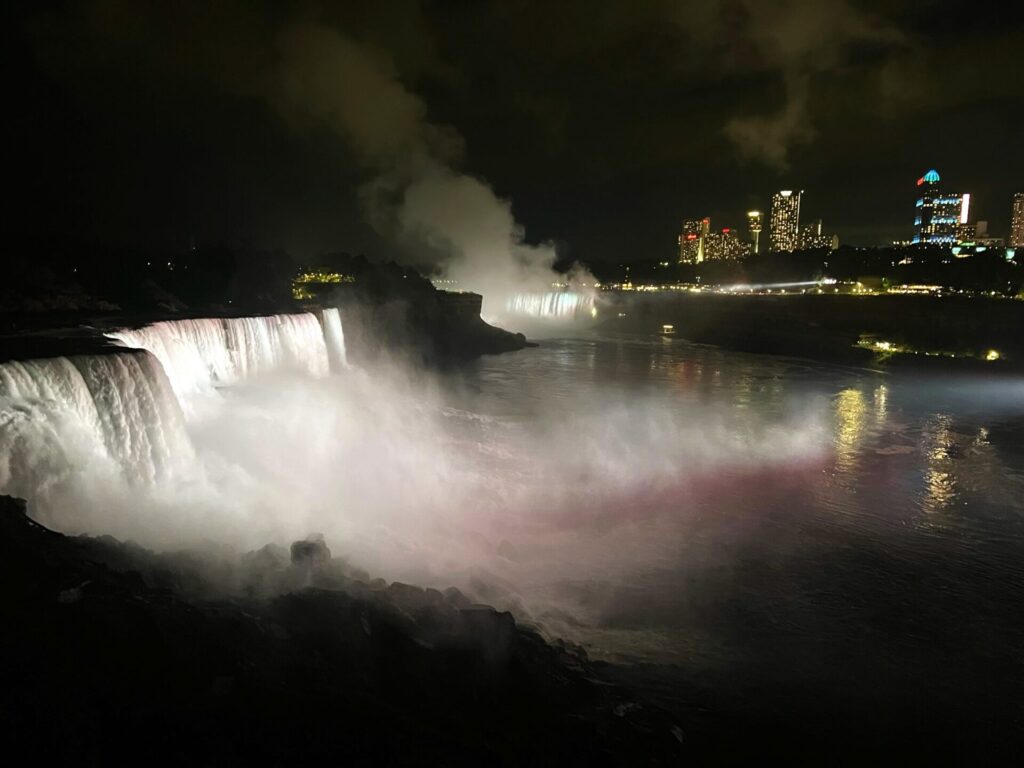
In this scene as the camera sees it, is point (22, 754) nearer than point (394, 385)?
Yes

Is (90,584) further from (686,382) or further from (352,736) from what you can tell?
(686,382)

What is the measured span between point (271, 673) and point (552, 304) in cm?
6425

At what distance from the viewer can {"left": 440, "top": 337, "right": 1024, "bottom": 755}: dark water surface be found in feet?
21.5

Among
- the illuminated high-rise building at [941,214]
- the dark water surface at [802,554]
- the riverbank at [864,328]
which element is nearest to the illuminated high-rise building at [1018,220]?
the illuminated high-rise building at [941,214]

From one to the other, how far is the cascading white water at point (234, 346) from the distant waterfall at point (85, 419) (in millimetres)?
2728

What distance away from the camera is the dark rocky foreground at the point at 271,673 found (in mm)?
3877

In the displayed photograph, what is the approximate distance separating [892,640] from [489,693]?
493 centimetres

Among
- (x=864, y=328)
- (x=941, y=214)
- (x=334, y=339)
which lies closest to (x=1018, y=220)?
(x=941, y=214)

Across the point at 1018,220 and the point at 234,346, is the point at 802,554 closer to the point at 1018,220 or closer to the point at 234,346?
the point at 234,346

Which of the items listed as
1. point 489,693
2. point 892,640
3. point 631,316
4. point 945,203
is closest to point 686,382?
point 892,640

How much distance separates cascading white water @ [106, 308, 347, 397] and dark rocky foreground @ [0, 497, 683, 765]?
7988 millimetres

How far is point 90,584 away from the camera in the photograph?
509 centimetres

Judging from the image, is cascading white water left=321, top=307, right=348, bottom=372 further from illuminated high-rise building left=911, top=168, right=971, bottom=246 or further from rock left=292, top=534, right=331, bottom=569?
illuminated high-rise building left=911, top=168, right=971, bottom=246

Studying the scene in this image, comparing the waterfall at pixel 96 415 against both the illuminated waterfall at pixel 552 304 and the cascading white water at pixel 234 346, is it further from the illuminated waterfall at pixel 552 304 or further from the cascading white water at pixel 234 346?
the illuminated waterfall at pixel 552 304
